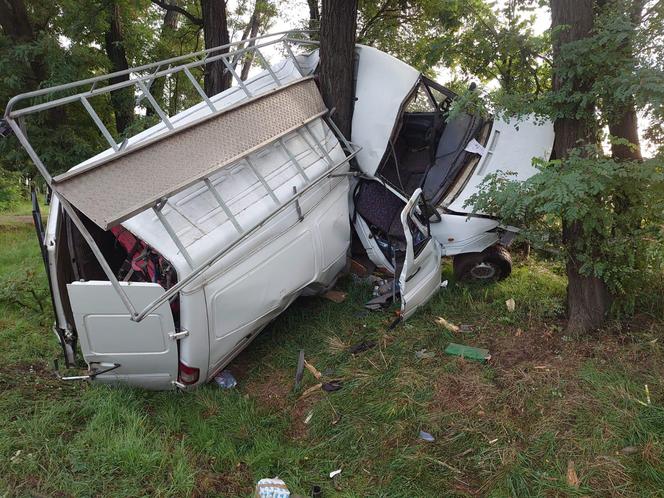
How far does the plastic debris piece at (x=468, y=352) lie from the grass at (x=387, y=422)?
0.31 ft

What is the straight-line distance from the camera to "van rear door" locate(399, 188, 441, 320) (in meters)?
4.30

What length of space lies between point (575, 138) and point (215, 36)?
6465 mm

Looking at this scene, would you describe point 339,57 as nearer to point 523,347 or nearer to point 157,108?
point 157,108

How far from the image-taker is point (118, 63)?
888cm

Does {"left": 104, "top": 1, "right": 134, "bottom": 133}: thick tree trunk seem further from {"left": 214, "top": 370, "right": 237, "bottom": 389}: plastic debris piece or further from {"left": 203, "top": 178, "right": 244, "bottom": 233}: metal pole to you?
{"left": 214, "top": 370, "right": 237, "bottom": 389}: plastic debris piece

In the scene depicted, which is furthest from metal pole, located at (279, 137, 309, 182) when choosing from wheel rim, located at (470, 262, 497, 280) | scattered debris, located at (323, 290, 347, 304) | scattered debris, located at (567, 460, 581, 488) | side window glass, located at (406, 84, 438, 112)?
scattered debris, located at (567, 460, 581, 488)

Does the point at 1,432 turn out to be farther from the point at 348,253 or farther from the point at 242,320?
the point at 348,253

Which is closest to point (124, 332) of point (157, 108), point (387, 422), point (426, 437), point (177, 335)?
point (177, 335)

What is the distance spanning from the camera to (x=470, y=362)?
12.5ft

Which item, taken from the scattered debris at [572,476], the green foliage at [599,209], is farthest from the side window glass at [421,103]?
the scattered debris at [572,476]

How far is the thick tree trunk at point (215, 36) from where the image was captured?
793 centimetres

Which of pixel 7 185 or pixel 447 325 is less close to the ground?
pixel 447 325

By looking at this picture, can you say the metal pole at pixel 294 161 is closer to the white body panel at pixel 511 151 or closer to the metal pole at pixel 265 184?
the metal pole at pixel 265 184

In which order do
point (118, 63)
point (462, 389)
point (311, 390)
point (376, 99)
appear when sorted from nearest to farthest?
point (462, 389) < point (311, 390) < point (376, 99) < point (118, 63)
